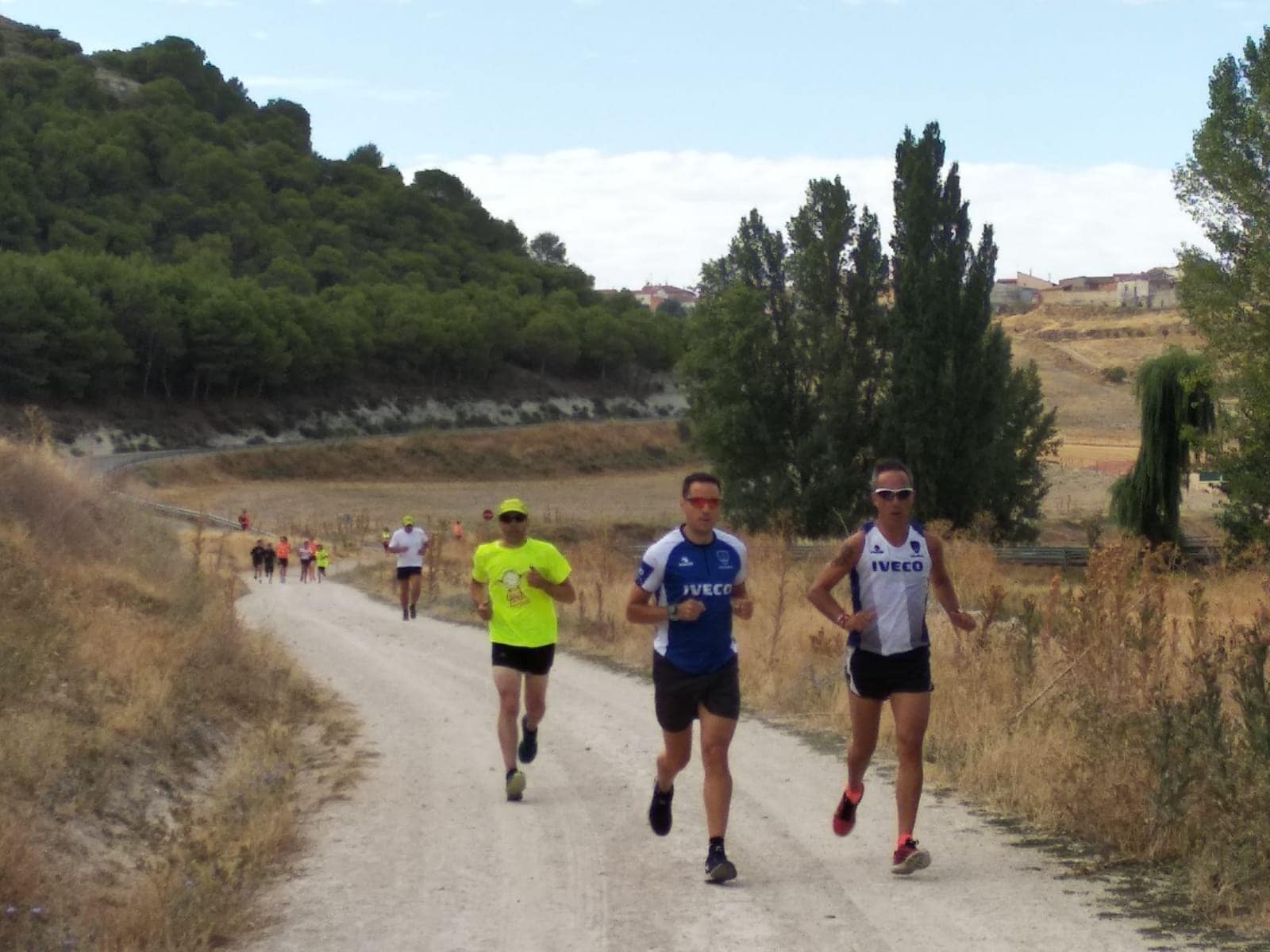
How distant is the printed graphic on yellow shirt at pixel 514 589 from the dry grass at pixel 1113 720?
295 centimetres

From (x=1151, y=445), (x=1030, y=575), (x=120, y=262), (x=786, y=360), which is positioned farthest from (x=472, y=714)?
(x=120, y=262)

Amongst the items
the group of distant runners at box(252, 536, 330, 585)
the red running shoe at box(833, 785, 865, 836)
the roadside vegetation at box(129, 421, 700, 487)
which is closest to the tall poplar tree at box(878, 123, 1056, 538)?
the group of distant runners at box(252, 536, 330, 585)

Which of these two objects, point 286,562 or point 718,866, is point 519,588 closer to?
point 718,866

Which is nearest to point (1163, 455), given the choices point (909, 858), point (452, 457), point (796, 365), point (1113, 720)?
point (796, 365)

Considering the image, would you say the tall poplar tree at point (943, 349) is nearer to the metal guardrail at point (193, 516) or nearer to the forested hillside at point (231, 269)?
the metal guardrail at point (193, 516)

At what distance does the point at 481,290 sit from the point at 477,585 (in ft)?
421

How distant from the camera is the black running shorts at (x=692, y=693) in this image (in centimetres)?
799

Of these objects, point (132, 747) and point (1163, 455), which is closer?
point (132, 747)

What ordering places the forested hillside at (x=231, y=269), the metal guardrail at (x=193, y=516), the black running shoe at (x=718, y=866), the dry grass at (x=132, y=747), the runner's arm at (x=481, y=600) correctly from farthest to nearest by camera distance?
the forested hillside at (x=231, y=269) → the metal guardrail at (x=193, y=516) → the runner's arm at (x=481, y=600) → the black running shoe at (x=718, y=866) → the dry grass at (x=132, y=747)

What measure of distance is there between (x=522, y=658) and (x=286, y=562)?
1306 inches

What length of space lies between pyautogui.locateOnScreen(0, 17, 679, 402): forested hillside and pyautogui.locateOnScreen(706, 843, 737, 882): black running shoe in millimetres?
80768

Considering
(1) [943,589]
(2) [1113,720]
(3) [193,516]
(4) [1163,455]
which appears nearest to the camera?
(1) [943,589]

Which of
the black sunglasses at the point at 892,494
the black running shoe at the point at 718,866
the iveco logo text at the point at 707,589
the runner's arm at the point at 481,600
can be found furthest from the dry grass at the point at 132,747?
the black sunglasses at the point at 892,494

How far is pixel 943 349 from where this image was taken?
154 ft
